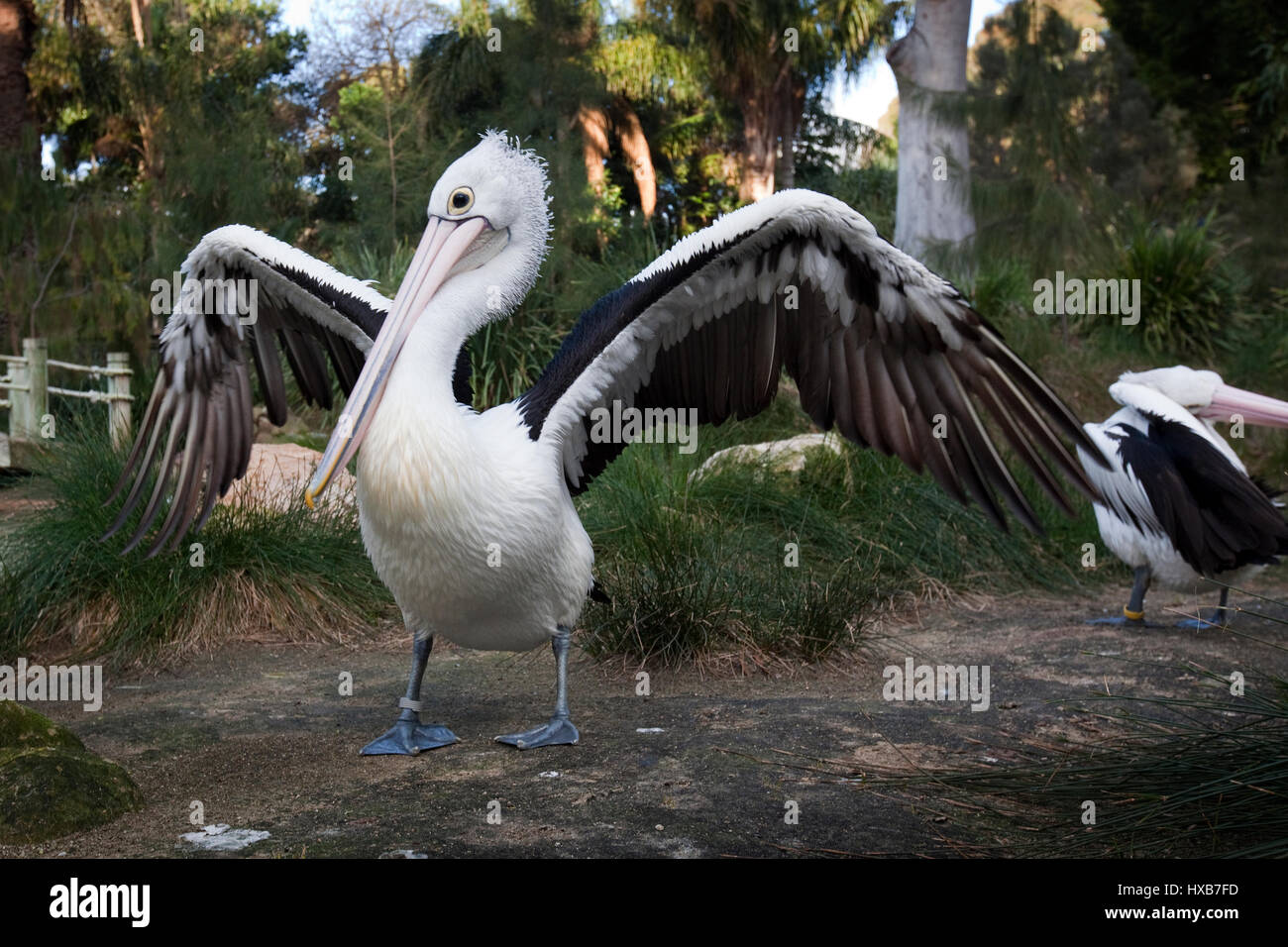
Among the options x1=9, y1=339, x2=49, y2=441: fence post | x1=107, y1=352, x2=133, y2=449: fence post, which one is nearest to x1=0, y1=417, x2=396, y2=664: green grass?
Result: x1=107, y1=352, x2=133, y2=449: fence post

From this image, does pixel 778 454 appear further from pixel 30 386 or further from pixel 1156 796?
pixel 30 386

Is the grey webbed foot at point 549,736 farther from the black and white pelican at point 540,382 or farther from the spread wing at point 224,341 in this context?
the spread wing at point 224,341

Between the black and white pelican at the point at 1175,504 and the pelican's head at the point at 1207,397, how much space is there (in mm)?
85

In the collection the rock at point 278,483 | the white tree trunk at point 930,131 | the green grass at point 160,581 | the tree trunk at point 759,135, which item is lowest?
the green grass at point 160,581

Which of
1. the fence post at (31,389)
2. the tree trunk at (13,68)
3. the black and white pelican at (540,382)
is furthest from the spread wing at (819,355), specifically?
the tree trunk at (13,68)

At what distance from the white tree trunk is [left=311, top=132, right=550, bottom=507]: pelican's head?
8.50m

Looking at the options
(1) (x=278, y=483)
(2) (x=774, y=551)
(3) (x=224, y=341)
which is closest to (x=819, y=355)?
(3) (x=224, y=341)

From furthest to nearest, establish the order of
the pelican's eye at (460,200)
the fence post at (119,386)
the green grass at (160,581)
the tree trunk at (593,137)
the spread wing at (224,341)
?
the tree trunk at (593,137) < the fence post at (119,386) < the green grass at (160,581) < the spread wing at (224,341) < the pelican's eye at (460,200)

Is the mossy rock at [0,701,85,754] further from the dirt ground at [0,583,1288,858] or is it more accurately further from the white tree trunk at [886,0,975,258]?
the white tree trunk at [886,0,975,258]

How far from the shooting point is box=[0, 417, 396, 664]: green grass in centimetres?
612

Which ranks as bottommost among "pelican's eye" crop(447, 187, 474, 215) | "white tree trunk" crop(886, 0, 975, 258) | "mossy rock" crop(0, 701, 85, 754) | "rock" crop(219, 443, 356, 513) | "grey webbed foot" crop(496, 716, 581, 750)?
"grey webbed foot" crop(496, 716, 581, 750)

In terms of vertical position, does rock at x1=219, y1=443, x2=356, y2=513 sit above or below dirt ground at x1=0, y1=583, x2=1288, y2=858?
above

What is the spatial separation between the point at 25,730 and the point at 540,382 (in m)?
2.19

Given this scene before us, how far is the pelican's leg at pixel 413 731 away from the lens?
448 centimetres
